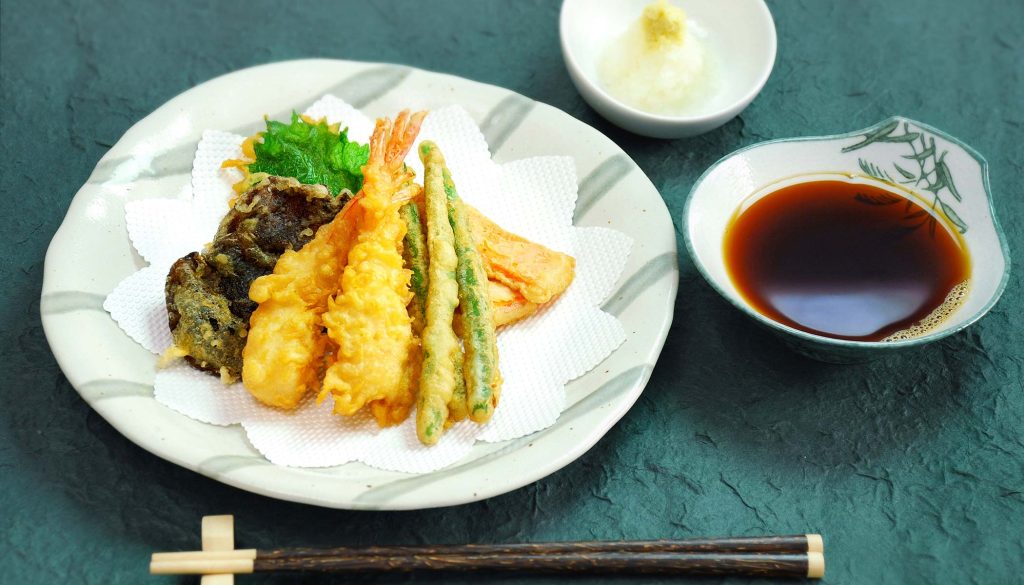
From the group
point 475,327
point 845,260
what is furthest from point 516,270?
point 845,260

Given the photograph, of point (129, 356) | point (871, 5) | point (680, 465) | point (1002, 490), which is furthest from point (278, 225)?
point (871, 5)

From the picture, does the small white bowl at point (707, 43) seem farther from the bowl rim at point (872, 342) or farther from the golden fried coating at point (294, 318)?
the golden fried coating at point (294, 318)

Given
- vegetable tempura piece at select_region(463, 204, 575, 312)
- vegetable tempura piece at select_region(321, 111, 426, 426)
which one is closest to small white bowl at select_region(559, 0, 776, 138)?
vegetable tempura piece at select_region(463, 204, 575, 312)

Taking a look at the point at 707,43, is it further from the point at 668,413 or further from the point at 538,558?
the point at 538,558

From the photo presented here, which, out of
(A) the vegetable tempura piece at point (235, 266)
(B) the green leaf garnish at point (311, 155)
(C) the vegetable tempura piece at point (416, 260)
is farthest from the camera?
(B) the green leaf garnish at point (311, 155)

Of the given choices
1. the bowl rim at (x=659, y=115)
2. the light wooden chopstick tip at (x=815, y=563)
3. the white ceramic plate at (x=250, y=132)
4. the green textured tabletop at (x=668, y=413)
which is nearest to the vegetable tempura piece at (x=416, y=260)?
the white ceramic plate at (x=250, y=132)

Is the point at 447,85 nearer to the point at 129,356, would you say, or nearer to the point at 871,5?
the point at 129,356
